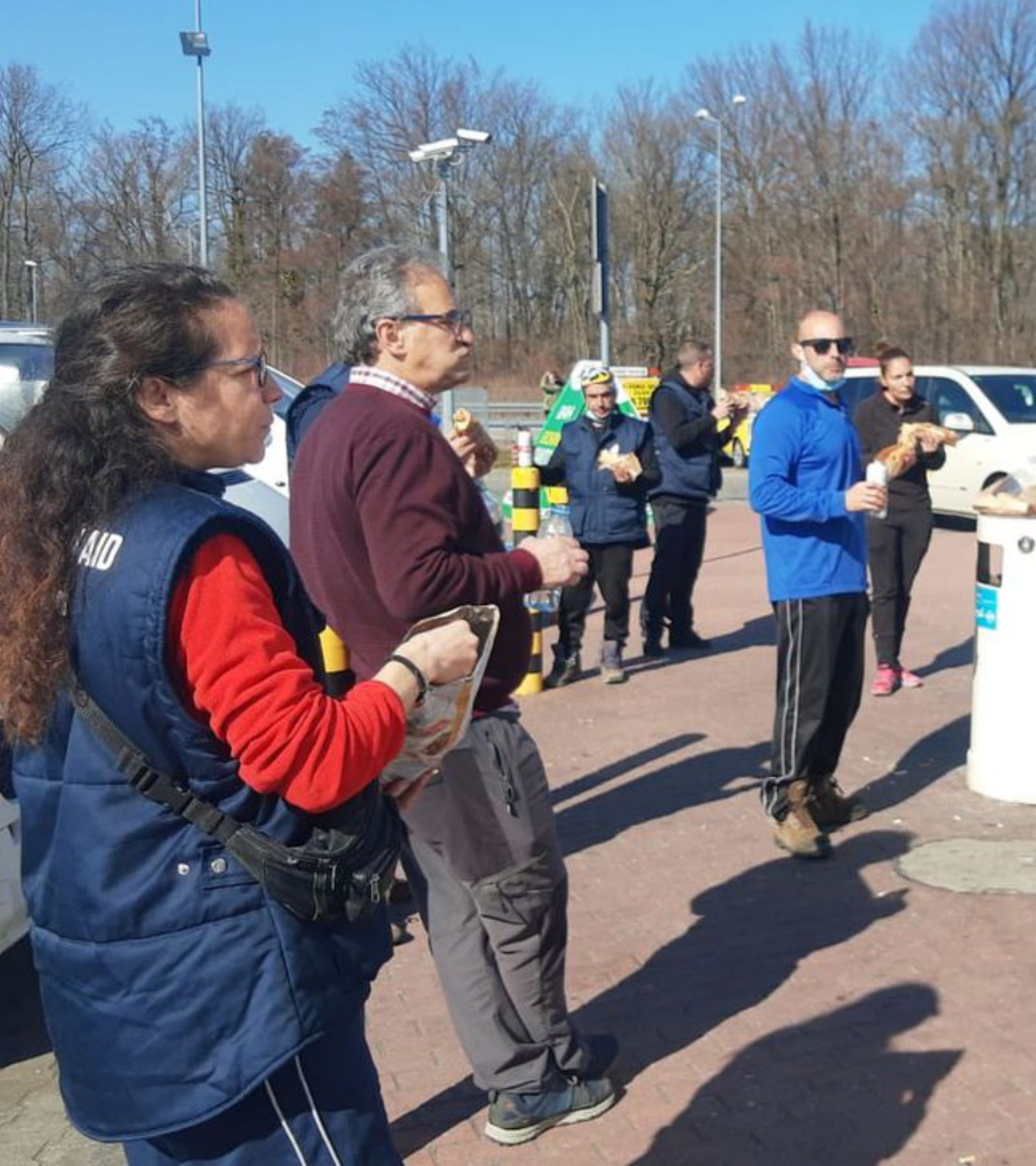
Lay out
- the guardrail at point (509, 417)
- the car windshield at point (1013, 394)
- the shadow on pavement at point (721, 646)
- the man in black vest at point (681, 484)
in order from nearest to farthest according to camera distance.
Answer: the shadow on pavement at point (721, 646) < the man in black vest at point (681, 484) < the car windshield at point (1013, 394) < the guardrail at point (509, 417)

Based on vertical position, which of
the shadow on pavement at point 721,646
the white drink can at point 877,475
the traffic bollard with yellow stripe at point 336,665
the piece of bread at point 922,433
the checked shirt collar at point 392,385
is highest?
the checked shirt collar at point 392,385

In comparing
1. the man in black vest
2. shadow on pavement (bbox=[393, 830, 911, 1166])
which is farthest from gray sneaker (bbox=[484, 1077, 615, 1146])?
the man in black vest

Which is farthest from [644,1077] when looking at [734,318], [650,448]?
[734,318]

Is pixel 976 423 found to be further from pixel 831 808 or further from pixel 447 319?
pixel 447 319

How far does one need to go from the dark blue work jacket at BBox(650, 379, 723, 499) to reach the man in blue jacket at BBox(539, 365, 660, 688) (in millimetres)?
650

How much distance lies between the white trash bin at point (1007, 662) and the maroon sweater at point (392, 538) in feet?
11.2

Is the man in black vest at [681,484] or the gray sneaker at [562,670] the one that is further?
the man in black vest at [681,484]

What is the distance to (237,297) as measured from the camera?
7.02ft

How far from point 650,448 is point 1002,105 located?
1590 inches

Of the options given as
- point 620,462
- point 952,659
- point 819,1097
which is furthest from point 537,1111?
point 952,659

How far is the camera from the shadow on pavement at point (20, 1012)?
4.32m

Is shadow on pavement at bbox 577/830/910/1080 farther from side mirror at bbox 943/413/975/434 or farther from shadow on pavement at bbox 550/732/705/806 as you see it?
side mirror at bbox 943/413/975/434

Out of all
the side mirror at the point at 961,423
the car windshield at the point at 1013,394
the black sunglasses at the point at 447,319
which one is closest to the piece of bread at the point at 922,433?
the black sunglasses at the point at 447,319

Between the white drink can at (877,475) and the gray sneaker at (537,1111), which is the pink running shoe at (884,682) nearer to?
the white drink can at (877,475)
